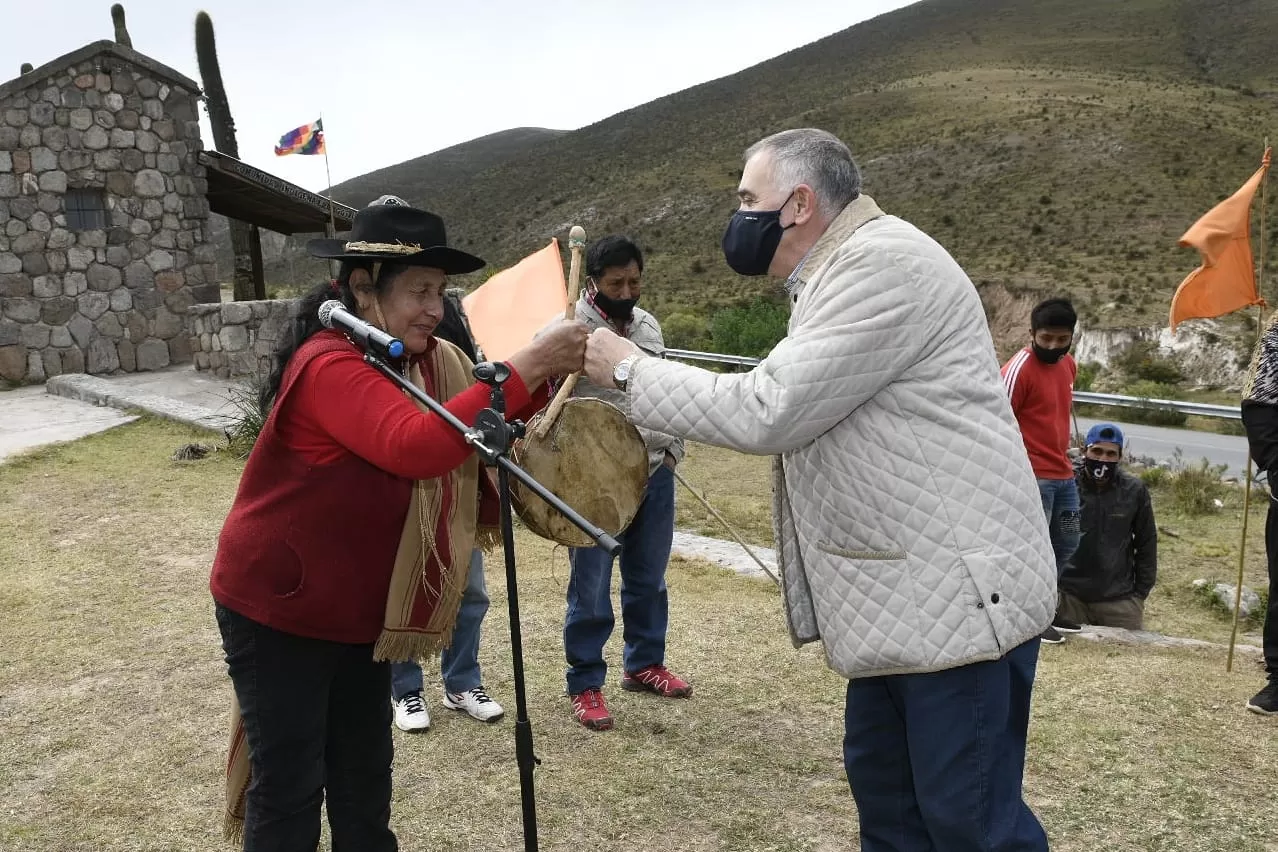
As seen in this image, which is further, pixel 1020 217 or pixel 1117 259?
pixel 1020 217

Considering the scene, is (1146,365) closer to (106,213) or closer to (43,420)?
(106,213)

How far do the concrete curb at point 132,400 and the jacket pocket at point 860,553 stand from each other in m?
9.40

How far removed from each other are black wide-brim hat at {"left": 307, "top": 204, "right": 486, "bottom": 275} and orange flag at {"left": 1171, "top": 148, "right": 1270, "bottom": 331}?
5.29 meters

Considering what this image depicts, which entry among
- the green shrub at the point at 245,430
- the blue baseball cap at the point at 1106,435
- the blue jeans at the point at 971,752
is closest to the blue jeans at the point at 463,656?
the blue jeans at the point at 971,752

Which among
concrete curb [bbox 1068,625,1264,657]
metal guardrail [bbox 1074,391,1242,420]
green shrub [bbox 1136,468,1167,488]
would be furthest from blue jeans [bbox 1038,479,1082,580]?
metal guardrail [bbox 1074,391,1242,420]

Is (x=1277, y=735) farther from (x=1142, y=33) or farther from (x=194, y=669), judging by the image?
(x=1142, y=33)

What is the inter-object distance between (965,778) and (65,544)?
680 cm

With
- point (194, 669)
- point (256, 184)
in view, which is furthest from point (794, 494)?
point (256, 184)

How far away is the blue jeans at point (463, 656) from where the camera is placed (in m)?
4.43

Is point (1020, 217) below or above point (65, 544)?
above

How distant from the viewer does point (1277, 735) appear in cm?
443

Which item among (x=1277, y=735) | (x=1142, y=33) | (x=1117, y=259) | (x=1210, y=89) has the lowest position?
(x=1277, y=735)

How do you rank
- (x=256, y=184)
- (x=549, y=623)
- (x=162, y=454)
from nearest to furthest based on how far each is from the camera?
(x=549, y=623) < (x=162, y=454) < (x=256, y=184)

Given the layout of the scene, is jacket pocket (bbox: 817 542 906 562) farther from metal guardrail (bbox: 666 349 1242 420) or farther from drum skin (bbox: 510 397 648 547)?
metal guardrail (bbox: 666 349 1242 420)
